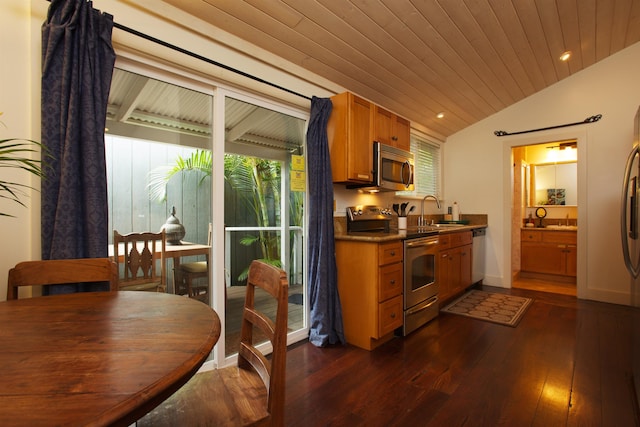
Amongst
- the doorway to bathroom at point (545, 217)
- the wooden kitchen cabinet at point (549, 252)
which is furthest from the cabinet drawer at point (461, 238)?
the wooden kitchen cabinet at point (549, 252)

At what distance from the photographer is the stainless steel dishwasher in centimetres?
425

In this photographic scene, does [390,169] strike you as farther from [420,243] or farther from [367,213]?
[420,243]

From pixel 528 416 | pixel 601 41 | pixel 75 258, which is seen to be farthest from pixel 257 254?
pixel 601 41

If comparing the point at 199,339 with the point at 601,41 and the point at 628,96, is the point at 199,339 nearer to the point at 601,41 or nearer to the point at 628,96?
the point at 601,41

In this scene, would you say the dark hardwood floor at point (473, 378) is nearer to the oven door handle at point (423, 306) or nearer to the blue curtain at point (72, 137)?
the oven door handle at point (423, 306)

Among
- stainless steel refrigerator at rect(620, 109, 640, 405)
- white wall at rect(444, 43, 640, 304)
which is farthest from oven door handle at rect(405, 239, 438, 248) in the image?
white wall at rect(444, 43, 640, 304)

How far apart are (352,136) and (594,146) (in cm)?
330

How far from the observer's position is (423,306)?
9.80ft

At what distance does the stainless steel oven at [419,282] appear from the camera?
2.76m

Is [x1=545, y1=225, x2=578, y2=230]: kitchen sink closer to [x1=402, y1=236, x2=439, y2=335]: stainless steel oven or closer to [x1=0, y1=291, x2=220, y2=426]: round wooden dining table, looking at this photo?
[x1=402, y1=236, x2=439, y2=335]: stainless steel oven

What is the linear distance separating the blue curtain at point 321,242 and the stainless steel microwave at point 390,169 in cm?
57

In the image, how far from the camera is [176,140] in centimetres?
204

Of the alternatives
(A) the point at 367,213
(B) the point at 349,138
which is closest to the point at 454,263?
(A) the point at 367,213

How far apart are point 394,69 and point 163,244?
2.54 meters
